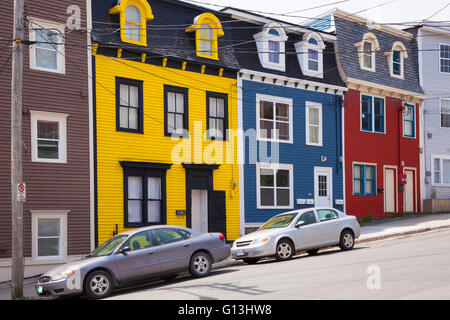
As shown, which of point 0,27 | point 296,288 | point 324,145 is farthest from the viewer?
point 324,145

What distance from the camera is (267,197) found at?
2514cm

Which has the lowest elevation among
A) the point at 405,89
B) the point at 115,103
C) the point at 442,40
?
the point at 115,103

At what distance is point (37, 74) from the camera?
61.8 ft

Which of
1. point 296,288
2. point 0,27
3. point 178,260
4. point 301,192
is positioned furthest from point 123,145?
point 296,288

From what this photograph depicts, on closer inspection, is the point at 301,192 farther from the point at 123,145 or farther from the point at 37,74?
the point at 37,74

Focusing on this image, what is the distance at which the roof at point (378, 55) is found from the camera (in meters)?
28.6

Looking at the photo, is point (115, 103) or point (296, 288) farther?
point (115, 103)

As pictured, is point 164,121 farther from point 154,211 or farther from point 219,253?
point 219,253

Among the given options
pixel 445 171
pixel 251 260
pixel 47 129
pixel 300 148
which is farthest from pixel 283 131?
pixel 445 171

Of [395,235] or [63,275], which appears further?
[395,235]

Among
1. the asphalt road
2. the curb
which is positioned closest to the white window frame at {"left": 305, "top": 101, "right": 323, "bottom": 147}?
the curb

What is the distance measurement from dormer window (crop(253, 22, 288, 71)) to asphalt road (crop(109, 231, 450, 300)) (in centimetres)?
1044

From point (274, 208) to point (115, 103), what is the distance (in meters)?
8.52

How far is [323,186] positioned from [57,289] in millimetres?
16261
